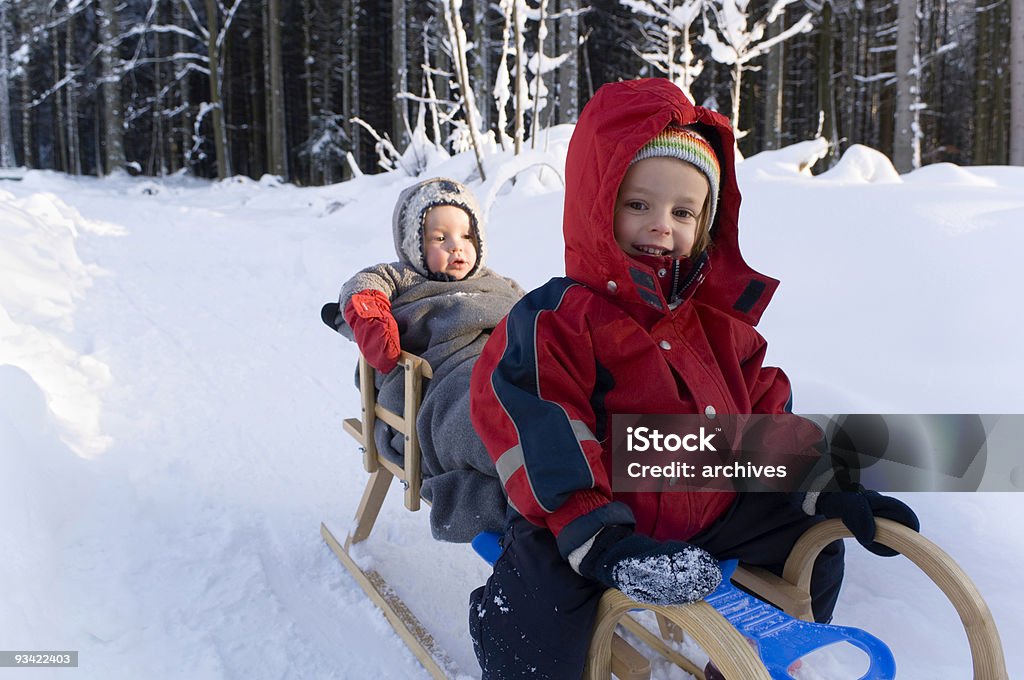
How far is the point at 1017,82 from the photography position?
8.62m

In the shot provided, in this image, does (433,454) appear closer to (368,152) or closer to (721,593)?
(721,593)

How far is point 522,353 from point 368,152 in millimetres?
26079

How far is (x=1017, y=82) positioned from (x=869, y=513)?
31.4ft

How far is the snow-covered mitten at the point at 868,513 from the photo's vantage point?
1399mm

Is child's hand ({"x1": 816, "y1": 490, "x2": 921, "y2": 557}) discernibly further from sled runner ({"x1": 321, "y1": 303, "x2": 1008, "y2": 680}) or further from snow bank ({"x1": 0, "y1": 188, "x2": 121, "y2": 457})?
snow bank ({"x1": 0, "y1": 188, "x2": 121, "y2": 457})

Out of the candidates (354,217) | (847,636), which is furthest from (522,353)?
(354,217)

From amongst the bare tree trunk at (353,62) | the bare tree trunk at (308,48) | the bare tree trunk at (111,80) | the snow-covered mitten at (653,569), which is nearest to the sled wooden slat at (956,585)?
the snow-covered mitten at (653,569)

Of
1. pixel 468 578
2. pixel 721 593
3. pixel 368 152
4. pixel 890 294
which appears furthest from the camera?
pixel 368 152

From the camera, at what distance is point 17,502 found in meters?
2.25

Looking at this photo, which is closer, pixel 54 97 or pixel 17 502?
pixel 17 502

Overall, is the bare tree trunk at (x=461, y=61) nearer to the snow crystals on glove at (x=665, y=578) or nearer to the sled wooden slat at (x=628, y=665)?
the sled wooden slat at (x=628, y=665)

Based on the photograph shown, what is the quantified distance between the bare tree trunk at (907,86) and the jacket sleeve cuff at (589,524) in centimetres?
952

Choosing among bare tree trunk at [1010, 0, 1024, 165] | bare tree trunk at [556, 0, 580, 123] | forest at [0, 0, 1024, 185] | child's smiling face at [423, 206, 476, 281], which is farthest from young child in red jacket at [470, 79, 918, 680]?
bare tree trunk at [1010, 0, 1024, 165]

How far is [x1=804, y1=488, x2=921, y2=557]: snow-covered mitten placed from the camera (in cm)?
140
